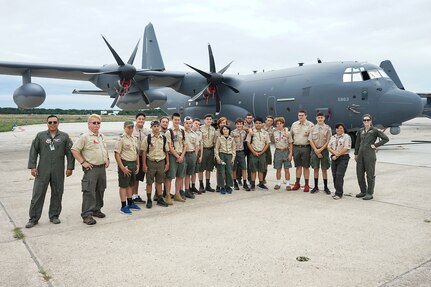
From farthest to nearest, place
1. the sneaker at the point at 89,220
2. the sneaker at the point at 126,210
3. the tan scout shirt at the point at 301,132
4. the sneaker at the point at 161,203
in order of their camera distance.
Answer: the tan scout shirt at the point at 301,132, the sneaker at the point at 161,203, the sneaker at the point at 126,210, the sneaker at the point at 89,220

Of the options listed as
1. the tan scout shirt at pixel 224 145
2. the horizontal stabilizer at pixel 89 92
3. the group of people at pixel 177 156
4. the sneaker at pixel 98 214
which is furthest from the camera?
the horizontal stabilizer at pixel 89 92

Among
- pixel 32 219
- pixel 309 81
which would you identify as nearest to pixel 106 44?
pixel 309 81

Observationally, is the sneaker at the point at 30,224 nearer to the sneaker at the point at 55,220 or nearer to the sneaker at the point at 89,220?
the sneaker at the point at 55,220

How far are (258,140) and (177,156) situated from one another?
84.9 inches

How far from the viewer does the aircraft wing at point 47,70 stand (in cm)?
1582

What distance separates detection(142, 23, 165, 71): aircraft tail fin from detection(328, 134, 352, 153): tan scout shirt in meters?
20.0

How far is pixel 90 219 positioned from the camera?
5.43 meters

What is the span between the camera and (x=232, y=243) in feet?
14.9

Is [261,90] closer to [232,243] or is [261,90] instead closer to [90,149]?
[90,149]

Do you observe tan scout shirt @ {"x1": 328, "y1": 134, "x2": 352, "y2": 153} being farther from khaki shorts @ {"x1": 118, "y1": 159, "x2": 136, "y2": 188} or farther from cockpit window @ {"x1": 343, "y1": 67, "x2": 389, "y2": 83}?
cockpit window @ {"x1": 343, "y1": 67, "x2": 389, "y2": 83}

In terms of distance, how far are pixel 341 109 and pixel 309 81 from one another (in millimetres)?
1935

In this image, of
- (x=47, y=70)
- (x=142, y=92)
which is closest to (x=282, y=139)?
(x=142, y=92)

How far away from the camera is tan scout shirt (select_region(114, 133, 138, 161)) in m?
6.12

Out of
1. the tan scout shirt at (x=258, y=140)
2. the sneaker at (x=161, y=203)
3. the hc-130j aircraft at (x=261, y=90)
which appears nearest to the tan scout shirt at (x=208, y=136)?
→ the tan scout shirt at (x=258, y=140)
